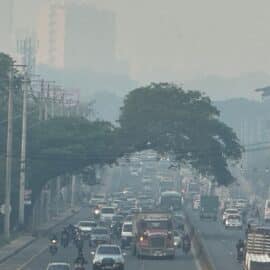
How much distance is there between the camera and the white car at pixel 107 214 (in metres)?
143

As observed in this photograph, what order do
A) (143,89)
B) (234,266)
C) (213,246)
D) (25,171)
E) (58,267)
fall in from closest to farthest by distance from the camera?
(58,267) < (234,266) < (213,246) < (25,171) < (143,89)

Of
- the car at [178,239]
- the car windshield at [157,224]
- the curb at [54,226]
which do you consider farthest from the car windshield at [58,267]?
the curb at [54,226]

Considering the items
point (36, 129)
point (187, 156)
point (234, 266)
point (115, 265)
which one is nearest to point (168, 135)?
point (187, 156)

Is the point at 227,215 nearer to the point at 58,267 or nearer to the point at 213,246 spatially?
the point at 213,246

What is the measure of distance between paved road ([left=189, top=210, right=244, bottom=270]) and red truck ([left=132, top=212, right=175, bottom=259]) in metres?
2.83

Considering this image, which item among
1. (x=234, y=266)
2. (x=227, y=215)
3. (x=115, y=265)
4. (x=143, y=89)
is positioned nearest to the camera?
(x=115, y=265)

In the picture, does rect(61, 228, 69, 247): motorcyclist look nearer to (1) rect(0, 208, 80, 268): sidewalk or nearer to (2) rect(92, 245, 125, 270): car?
(1) rect(0, 208, 80, 268): sidewalk

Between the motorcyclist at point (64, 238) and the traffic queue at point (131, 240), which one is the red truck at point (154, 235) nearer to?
the traffic queue at point (131, 240)

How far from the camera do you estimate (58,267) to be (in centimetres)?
7181

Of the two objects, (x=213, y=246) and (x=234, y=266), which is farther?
(x=213, y=246)

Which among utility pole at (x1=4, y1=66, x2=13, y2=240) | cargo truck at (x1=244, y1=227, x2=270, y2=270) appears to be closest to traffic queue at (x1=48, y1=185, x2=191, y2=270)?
Result: utility pole at (x1=4, y1=66, x2=13, y2=240)

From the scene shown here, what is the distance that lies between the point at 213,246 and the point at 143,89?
4364 centimetres

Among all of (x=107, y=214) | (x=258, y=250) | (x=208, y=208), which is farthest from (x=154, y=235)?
(x=208, y=208)

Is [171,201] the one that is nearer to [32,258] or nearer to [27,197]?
[27,197]
